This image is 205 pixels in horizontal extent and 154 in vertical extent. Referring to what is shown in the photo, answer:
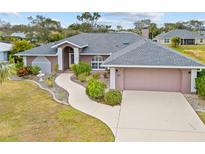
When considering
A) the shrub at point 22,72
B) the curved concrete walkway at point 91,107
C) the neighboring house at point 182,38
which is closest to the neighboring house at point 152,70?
the curved concrete walkway at point 91,107

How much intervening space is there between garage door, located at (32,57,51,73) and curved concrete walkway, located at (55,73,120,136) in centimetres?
845

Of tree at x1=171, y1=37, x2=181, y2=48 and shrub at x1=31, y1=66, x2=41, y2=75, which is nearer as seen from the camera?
shrub at x1=31, y1=66, x2=41, y2=75

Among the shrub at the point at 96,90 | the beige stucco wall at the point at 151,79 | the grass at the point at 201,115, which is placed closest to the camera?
the grass at the point at 201,115

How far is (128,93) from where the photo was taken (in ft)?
58.6

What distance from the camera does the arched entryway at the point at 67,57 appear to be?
28000 mm

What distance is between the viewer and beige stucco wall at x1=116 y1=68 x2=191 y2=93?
18359 mm

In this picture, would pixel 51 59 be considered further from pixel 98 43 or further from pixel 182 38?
pixel 182 38

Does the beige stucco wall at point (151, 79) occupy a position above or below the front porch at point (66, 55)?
below

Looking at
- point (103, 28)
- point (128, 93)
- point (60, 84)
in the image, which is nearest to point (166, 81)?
point (128, 93)

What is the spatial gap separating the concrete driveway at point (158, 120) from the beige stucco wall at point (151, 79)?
67.9 inches

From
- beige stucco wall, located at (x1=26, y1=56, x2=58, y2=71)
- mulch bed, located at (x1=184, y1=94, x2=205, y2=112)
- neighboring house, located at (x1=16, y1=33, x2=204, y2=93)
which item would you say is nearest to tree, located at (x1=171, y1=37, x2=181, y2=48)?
beige stucco wall, located at (x1=26, y1=56, x2=58, y2=71)

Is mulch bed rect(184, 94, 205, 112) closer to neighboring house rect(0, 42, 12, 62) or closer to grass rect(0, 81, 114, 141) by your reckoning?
grass rect(0, 81, 114, 141)

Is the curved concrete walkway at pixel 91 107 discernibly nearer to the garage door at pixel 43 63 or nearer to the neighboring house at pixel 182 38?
the garage door at pixel 43 63
